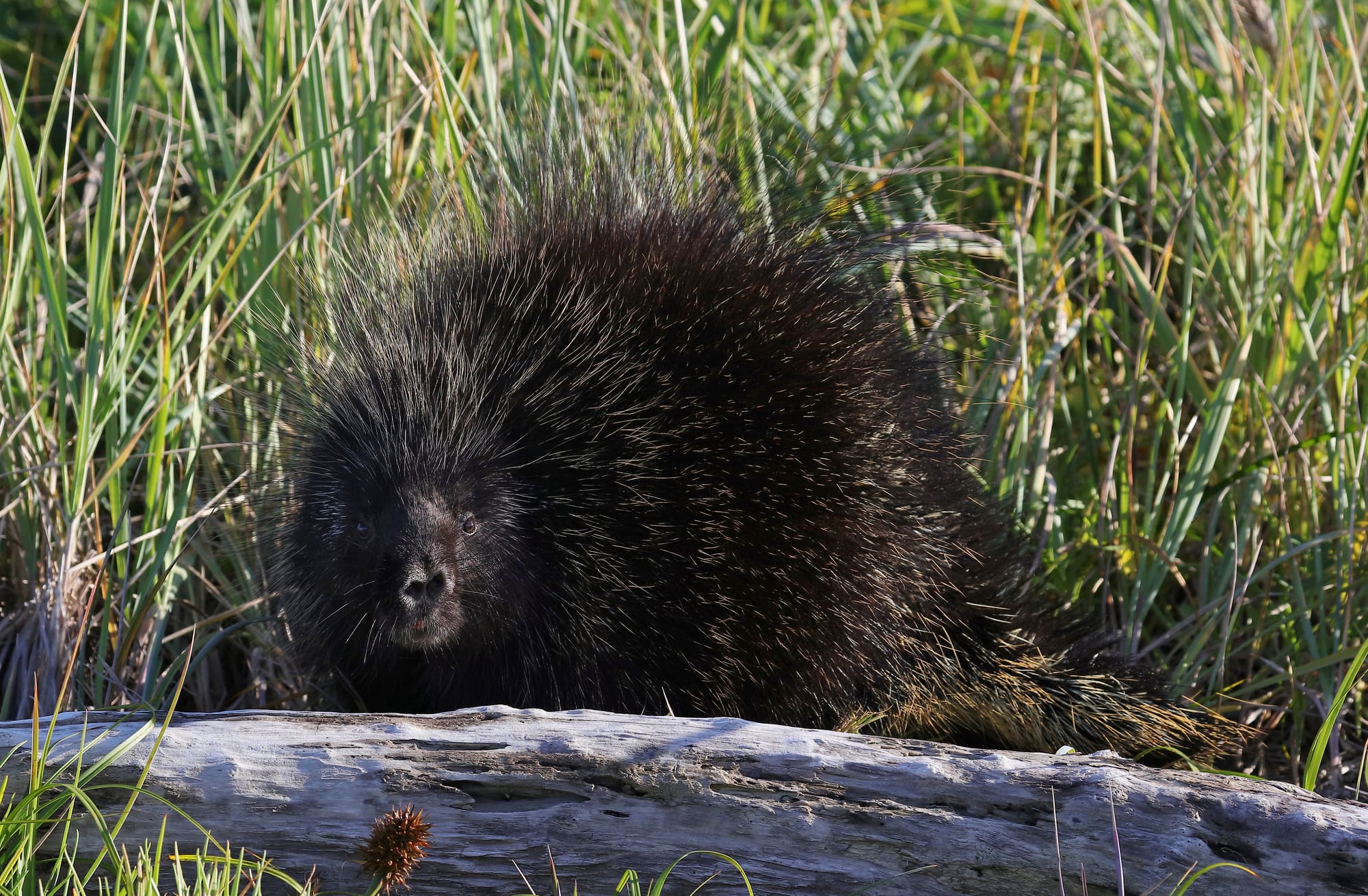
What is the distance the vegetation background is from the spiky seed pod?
83cm

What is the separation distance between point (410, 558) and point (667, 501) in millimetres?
479

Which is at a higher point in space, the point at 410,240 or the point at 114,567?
the point at 410,240

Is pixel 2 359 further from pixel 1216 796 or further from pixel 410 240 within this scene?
pixel 1216 796

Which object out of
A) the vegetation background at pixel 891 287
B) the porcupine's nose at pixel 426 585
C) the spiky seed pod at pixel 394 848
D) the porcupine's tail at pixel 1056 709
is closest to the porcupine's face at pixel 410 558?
the porcupine's nose at pixel 426 585

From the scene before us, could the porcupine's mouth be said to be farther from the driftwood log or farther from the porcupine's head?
the driftwood log

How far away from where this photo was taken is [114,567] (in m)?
2.88

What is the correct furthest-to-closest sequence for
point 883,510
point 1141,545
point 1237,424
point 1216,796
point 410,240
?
point 1237,424, point 1141,545, point 410,240, point 883,510, point 1216,796

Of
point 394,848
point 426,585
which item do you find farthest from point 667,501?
point 394,848

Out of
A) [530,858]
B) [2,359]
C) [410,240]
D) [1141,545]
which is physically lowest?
[530,858]

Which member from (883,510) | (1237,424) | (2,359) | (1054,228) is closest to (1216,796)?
(883,510)

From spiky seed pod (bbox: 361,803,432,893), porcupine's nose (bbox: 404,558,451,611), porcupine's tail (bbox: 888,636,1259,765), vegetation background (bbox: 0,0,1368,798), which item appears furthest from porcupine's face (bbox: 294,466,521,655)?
porcupine's tail (bbox: 888,636,1259,765)

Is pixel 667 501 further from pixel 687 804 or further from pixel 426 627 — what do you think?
pixel 687 804

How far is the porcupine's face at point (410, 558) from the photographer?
2205mm

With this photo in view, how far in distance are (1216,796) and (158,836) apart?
150 centimetres
